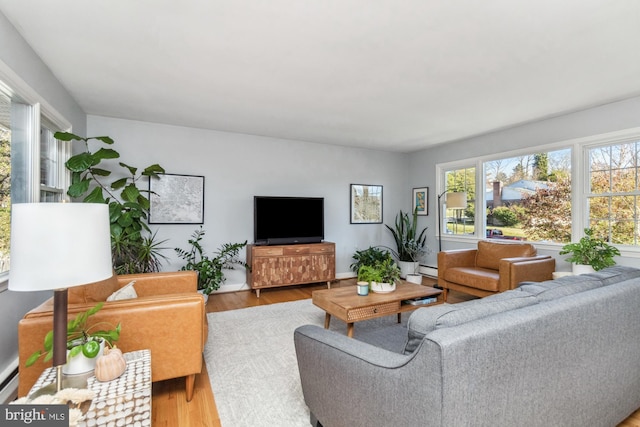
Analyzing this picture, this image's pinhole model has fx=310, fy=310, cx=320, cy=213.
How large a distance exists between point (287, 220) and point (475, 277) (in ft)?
8.82

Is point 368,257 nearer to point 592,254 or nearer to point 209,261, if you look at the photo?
point 209,261

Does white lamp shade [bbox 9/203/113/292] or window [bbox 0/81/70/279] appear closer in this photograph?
white lamp shade [bbox 9/203/113/292]

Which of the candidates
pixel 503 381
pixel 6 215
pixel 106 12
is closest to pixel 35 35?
pixel 106 12

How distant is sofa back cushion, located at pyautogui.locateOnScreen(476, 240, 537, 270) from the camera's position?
3851 mm

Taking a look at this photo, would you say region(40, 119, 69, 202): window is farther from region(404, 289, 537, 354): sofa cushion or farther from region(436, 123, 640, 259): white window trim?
region(436, 123, 640, 259): white window trim

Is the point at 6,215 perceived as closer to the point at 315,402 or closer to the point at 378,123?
the point at 315,402

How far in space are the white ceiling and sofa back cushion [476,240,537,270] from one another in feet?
5.37

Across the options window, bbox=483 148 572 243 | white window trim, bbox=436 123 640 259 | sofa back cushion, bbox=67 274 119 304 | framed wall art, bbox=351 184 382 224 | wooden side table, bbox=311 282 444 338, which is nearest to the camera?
sofa back cushion, bbox=67 274 119 304

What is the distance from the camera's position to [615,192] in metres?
3.48

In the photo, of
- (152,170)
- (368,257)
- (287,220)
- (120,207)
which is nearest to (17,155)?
(120,207)

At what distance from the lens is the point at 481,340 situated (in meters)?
1.02

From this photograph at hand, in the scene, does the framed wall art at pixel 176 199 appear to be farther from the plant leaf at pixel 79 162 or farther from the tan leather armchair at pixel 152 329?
the tan leather armchair at pixel 152 329

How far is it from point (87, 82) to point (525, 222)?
545 centimetres

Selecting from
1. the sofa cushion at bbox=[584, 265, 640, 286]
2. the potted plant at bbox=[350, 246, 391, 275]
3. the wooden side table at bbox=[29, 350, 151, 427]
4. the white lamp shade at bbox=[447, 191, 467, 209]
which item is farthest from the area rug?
the white lamp shade at bbox=[447, 191, 467, 209]
